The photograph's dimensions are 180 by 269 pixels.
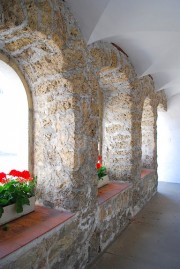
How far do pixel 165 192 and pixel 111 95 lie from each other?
3.05 m

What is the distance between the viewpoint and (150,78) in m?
4.52

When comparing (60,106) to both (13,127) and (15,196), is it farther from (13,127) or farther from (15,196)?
(15,196)

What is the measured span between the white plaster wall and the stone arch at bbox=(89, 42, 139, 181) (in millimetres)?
3114

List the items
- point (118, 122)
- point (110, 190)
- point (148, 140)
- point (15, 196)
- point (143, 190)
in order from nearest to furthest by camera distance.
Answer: point (15, 196) → point (110, 190) → point (118, 122) → point (143, 190) → point (148, 140)

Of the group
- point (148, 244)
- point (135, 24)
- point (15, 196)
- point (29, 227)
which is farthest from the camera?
point (148, 244)

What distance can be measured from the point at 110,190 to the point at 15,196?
1.55 metres

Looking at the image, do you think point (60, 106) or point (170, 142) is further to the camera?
point (170, 142)

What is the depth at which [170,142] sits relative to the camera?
6.48 m

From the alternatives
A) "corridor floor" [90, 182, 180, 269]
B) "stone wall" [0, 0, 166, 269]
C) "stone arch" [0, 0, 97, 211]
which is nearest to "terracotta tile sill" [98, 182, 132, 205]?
"stone wall" [0, 0, 166, 269]

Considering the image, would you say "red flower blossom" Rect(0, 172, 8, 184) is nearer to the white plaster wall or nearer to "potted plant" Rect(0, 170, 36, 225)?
"potted plant" Rect(0, 170, 36, 225)

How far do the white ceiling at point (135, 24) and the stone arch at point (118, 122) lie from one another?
0.42 meters

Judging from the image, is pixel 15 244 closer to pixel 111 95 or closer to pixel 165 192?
pixel 111 95

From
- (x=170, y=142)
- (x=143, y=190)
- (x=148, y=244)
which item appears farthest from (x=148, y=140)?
(x=148, y=244)

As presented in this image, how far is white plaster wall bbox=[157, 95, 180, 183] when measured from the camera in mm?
6359
